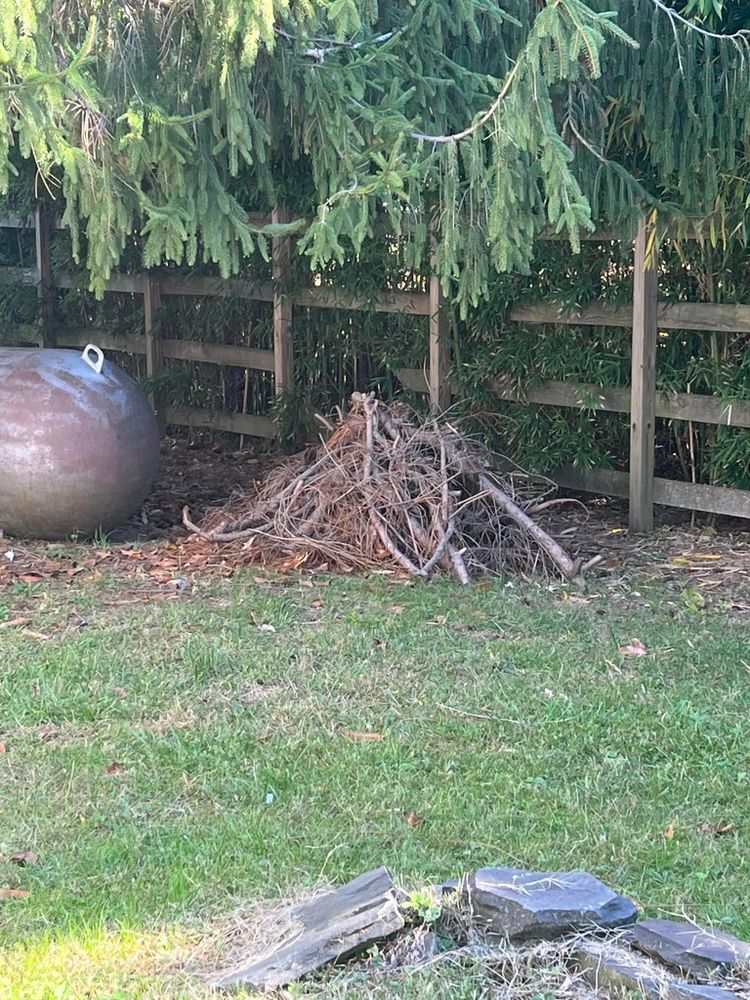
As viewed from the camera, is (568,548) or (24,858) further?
(568,548)

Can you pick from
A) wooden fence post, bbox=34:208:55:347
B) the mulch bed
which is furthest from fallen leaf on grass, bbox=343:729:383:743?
wooden fence post, bbox=34:208:55:347

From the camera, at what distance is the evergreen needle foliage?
4941mm

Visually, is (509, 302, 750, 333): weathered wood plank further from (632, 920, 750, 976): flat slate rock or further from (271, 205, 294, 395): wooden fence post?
(632, 920, 750, 976): flat slate rock

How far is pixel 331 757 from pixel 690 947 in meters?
1.75

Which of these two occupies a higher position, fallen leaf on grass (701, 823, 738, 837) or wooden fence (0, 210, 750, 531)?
wooden fence (0, 210, 750, 531)

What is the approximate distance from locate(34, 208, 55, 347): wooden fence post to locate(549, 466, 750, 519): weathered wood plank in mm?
5658

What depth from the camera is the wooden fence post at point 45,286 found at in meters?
11.9

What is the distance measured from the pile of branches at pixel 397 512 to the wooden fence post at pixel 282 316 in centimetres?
220

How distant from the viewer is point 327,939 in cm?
295

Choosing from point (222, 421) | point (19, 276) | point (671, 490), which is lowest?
point (671, 490)

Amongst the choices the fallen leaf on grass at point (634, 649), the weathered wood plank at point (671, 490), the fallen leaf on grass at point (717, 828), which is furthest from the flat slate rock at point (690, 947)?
the weathered wood plank at point (671, 490)

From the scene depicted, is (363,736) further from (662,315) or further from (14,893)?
(662,315)

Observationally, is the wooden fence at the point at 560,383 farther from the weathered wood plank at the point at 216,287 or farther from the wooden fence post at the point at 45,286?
the wooden fence post at the point at 45,286

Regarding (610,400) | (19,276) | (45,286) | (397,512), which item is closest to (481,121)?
(397,512)
